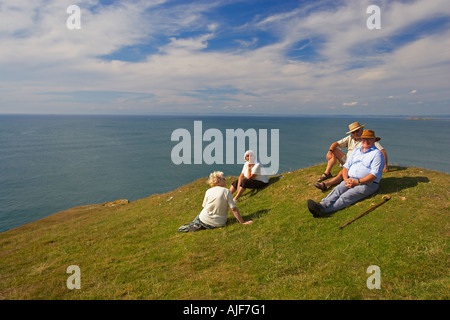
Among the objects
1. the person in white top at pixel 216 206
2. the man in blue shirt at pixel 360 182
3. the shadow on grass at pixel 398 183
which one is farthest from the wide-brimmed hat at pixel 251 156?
the shadow on grass at pixel 398 183

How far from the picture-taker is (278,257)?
305 inches

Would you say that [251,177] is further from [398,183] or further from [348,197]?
[398,183]

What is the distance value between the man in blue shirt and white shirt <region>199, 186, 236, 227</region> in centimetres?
337

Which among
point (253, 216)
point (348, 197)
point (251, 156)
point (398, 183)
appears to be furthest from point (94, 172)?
point (398, 183)

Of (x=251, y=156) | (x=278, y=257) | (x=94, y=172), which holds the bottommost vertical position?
(x=94, y=172)

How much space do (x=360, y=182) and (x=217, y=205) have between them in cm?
605

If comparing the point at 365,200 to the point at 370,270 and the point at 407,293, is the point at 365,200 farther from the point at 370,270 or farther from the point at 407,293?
the point at 407,293

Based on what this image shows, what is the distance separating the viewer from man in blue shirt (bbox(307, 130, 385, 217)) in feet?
31.4

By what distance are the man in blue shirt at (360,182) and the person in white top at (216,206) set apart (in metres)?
3.23

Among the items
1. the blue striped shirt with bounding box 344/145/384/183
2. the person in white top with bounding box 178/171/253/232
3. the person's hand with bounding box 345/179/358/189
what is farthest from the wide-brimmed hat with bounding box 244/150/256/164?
the person's hand with bounding box 345/179/358/189

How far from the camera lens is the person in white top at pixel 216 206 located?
9.91 meters

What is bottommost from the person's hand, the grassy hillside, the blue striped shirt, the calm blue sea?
the calm blue sea

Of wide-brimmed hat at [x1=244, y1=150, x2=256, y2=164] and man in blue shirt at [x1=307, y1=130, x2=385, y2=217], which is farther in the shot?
wide-brimmed hat at [x1=244, y1=150, x2=256, y2=164]

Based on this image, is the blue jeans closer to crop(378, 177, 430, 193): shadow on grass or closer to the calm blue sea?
crop(378, 177, 430, 193): shadow on grass
